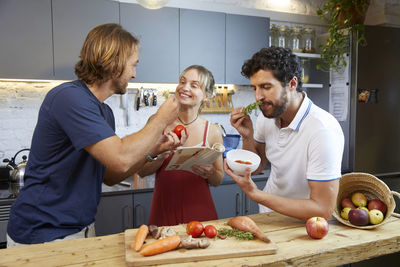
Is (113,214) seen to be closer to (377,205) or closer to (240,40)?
(377,205)

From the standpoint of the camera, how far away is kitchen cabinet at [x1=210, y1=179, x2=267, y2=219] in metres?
3.03

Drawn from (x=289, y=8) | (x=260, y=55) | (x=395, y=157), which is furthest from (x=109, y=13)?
(x=395, y=157)

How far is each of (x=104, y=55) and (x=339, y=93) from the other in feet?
9.61

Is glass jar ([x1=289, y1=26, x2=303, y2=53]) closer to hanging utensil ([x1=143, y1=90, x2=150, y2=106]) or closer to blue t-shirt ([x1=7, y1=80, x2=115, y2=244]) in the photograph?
hanging utensil ([x1=143, y1=90, x2=150, y2=106])

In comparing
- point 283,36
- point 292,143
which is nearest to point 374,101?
point 283,36

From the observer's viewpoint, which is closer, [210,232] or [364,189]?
[210,232]

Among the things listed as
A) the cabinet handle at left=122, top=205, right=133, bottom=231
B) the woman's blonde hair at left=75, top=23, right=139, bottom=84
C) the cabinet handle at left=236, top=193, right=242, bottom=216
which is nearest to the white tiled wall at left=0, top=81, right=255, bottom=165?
the cabinet handle at left=122, top=205, right=133, bottom=231

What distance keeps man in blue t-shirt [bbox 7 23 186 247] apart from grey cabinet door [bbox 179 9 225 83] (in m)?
1.63

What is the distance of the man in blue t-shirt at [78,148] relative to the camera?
1407mm

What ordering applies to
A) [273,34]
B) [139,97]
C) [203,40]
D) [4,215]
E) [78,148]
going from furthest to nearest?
[273,34] → [139,97] → [203,40] → [4,215] → [78,148]

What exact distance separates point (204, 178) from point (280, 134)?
0.61 m

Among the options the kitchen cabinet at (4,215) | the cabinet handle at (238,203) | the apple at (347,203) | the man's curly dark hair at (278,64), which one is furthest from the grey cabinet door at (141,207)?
the apple at (347,203)

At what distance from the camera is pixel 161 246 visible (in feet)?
4.15

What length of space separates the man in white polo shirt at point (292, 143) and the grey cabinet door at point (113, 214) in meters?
1.25
